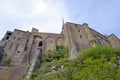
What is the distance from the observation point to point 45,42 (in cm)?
5638

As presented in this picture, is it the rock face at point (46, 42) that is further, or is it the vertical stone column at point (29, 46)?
the rock face at point (46, 42)

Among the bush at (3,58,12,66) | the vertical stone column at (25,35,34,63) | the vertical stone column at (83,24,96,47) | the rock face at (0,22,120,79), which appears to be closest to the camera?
the bush at (3,58,12,66)

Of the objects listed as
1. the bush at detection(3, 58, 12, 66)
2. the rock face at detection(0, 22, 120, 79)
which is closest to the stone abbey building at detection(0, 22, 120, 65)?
the rock face at detection(0, 22, 120, 79)

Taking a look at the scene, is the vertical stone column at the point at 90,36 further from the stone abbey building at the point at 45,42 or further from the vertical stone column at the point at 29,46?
the vertical stone column at the point at 29,46

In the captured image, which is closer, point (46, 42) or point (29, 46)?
point (29, 46)

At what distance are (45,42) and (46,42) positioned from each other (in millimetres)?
301

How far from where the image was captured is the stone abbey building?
48.6m

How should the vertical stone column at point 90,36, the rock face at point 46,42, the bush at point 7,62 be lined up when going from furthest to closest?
the vertical stone column at point 90,36 < the rock face at point 46,42 < the bush at point 7,62

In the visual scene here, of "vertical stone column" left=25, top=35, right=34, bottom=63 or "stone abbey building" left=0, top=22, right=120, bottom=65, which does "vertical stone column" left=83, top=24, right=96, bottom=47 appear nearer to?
"stone abbey building" left=0, top=22, right=120, bottom=65

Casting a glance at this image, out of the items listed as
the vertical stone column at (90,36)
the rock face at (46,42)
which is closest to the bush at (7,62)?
the rock face at (46,42)

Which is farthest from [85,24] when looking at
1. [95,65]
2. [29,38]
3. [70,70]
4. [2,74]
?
[95,65]

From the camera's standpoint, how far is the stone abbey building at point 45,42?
48562 mm

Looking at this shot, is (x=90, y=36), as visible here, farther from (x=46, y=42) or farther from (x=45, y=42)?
(x=45, y=42)

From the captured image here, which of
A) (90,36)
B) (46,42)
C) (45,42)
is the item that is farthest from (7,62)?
(90,36)
